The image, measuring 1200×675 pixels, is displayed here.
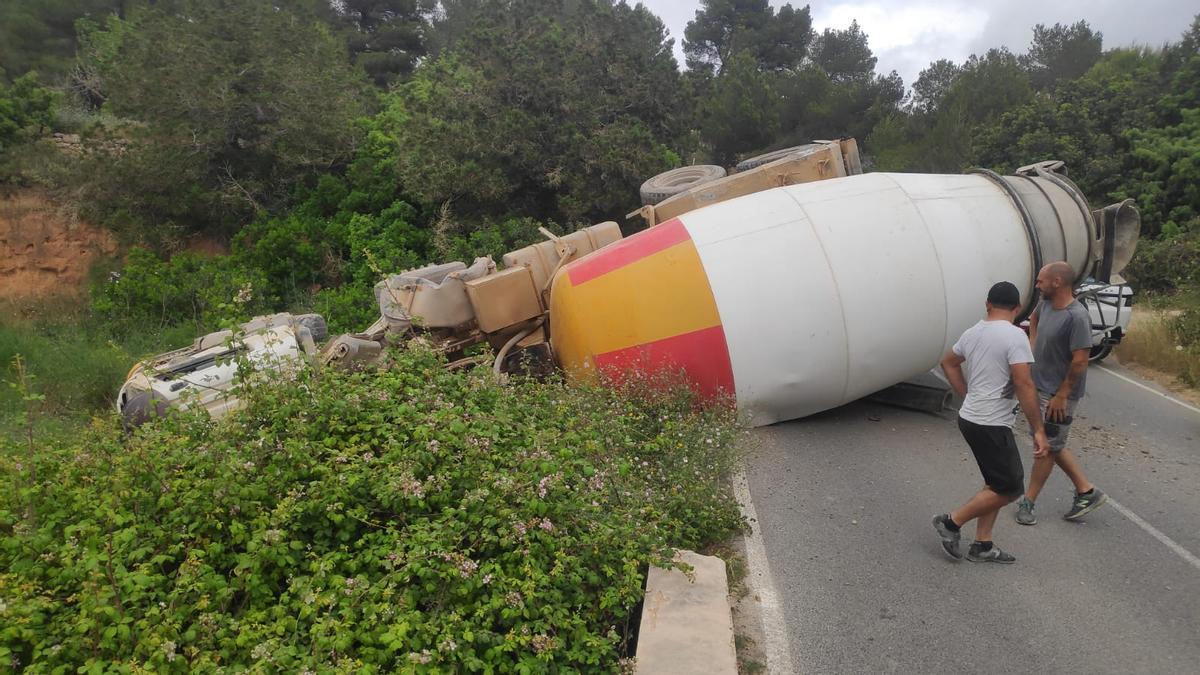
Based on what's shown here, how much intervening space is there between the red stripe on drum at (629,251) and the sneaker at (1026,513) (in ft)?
11.2

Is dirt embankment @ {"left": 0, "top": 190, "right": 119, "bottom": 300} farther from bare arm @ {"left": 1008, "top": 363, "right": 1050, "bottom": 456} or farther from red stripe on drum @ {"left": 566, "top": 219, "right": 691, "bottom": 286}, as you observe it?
bare arm @ {"left": 1008, "top": 363, "right": 1050, "bottom": 456}

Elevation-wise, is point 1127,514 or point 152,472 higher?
point 152,472

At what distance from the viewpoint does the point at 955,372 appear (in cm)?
507

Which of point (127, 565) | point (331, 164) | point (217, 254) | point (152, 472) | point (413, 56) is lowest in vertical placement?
point (127, 565)

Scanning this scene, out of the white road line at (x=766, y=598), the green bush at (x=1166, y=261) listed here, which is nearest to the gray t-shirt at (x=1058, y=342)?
the white road line at (x=766, y=598)

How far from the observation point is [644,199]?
12.2m

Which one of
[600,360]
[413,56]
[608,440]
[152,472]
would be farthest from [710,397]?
[413,56]

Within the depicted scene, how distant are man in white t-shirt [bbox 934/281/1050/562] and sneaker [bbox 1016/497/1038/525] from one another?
23.4 inches

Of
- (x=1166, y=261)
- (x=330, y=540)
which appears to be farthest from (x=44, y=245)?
(x=1166, y=261)

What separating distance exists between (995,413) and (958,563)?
96 cm

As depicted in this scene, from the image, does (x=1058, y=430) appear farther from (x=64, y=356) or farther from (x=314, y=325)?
(x=64, y=356)

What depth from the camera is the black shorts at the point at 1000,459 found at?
4.62 meters

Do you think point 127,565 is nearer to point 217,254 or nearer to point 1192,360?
Answer: point 1192,360

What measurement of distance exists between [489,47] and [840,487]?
51.1 feet
